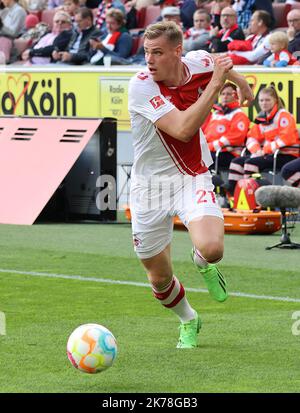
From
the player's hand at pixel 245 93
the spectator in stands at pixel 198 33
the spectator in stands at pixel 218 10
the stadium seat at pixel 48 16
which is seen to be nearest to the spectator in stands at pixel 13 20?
the stadium seat at pixel 48 16

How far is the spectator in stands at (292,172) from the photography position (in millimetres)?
16703

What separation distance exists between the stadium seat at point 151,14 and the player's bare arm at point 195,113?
1443cm

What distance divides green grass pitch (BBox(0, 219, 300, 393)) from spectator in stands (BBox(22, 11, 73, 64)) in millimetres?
7784

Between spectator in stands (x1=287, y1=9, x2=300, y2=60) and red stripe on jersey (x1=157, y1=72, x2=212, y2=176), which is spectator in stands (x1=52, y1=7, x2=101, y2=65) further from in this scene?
red stripe on jersey (x1=157, y1=72, x2=212, y2=176)

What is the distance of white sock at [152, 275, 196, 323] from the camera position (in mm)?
8523

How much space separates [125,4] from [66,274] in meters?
12.0

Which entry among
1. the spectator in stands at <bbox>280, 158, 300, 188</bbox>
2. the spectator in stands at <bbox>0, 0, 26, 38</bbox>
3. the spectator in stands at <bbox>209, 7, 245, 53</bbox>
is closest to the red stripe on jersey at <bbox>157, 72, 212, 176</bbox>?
the spectator in stands at <bbox>280, 158, 300, 188</bbox>

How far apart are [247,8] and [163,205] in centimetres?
1241

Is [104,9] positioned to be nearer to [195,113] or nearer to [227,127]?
[227,127]

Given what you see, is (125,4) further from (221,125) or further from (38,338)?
(38,338)

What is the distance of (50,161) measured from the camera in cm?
1706

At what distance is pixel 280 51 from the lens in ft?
59.1

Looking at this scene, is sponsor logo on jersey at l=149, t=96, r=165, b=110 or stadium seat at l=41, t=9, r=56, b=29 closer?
sponsor logo on jersey at l=149, t=96, r=165, b=110
